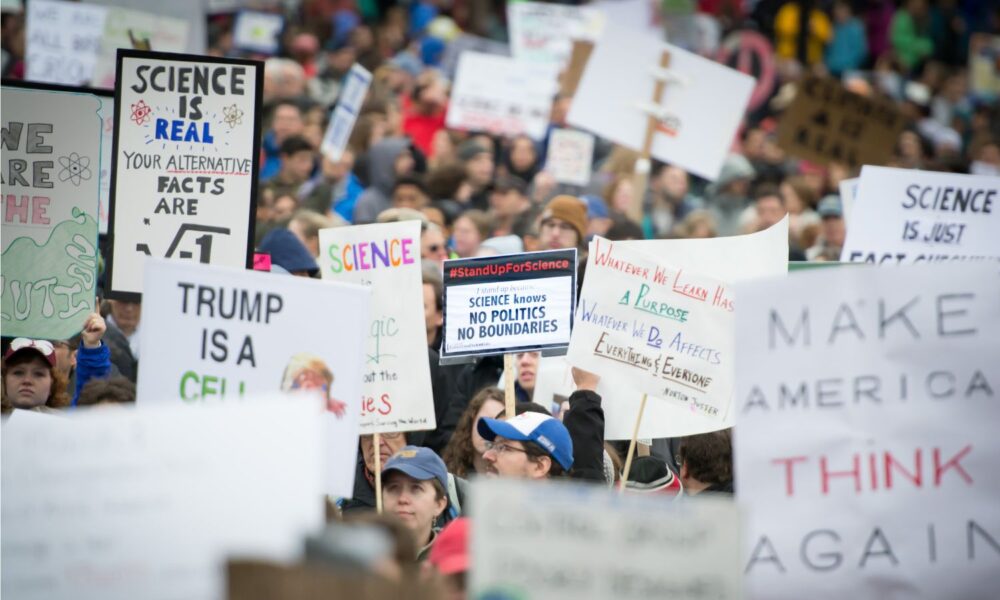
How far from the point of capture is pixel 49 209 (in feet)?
24.9

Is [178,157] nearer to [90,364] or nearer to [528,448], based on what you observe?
[90,364]

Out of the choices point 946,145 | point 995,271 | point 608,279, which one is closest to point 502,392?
point 608,279

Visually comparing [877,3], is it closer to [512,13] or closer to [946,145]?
[946,145]

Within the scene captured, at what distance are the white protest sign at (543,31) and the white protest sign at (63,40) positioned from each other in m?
5.32

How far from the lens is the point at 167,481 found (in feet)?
14.2

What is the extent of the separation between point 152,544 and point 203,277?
5.74ft

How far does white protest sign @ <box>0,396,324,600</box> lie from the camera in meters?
4.27

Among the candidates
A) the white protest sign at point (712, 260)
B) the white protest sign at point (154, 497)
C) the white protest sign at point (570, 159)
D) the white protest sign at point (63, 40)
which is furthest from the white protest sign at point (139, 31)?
the white protest sign at point (154, 497)

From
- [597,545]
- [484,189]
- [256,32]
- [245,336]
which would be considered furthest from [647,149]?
[597,545]

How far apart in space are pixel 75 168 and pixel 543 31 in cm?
1135

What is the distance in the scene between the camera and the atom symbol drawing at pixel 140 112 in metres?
7.56

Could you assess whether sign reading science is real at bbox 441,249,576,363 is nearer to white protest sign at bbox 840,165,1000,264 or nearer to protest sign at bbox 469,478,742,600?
white protest sign at bbox 840,165,1000,264

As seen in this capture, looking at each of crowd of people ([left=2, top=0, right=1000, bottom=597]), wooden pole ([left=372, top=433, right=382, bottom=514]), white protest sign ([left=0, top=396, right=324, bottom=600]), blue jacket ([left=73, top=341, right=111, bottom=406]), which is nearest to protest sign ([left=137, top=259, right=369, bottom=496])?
crowd of people ([left=2, top=0, right=1000, bottom=597])

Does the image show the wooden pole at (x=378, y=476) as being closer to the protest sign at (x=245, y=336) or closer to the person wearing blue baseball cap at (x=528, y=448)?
the person wearing blue baseball cap at (x=528, y=448)
